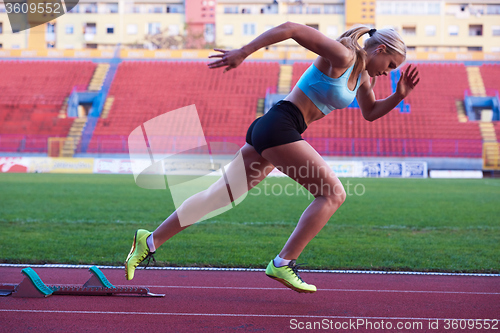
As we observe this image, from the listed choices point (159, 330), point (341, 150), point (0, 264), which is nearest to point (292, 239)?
point (159, 330)

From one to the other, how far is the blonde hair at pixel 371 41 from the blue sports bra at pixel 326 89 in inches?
4.4

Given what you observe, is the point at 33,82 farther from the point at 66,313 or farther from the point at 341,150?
the point at 66,313

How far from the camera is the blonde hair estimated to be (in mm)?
3213

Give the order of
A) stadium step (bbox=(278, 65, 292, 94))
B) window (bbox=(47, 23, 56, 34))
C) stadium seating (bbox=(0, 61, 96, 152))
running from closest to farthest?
1. stadium seating (bbox=(0, 61, 96, 152))
2. stadium step (bbox=(278, 65, 292, 94))
3. window (bbox=(47, 23, 56, 34))

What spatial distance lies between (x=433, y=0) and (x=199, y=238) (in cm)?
5117

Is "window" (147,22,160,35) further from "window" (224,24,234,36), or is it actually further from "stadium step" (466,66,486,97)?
"stadium step" (466,66,486,97)

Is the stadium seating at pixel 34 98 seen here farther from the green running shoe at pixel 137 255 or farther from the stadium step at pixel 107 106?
the green running shoe at pixel 137 255

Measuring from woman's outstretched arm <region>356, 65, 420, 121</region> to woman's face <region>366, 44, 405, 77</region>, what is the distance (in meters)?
0.32

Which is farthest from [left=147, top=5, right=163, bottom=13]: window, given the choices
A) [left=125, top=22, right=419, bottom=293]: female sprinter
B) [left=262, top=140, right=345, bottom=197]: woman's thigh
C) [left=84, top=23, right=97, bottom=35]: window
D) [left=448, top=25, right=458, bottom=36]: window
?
[left=262, top=140, right=345, bottom=197]: woman's thigh

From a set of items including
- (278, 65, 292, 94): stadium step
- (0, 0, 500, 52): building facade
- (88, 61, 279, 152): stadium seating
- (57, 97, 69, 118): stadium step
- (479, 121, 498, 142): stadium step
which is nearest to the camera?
(479, 121, 498, 142): stadium step

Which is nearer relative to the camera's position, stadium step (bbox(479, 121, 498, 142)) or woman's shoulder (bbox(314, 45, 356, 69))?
woman's shoulder (bbox(314, 45, 356, 69))

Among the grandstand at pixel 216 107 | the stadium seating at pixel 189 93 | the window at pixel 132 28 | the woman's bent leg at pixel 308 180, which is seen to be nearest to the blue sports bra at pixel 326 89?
the woman's bent leg at pixel 308 180

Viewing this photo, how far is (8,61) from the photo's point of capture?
38.3 meters

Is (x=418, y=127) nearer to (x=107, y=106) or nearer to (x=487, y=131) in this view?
(x=487, y=131)
